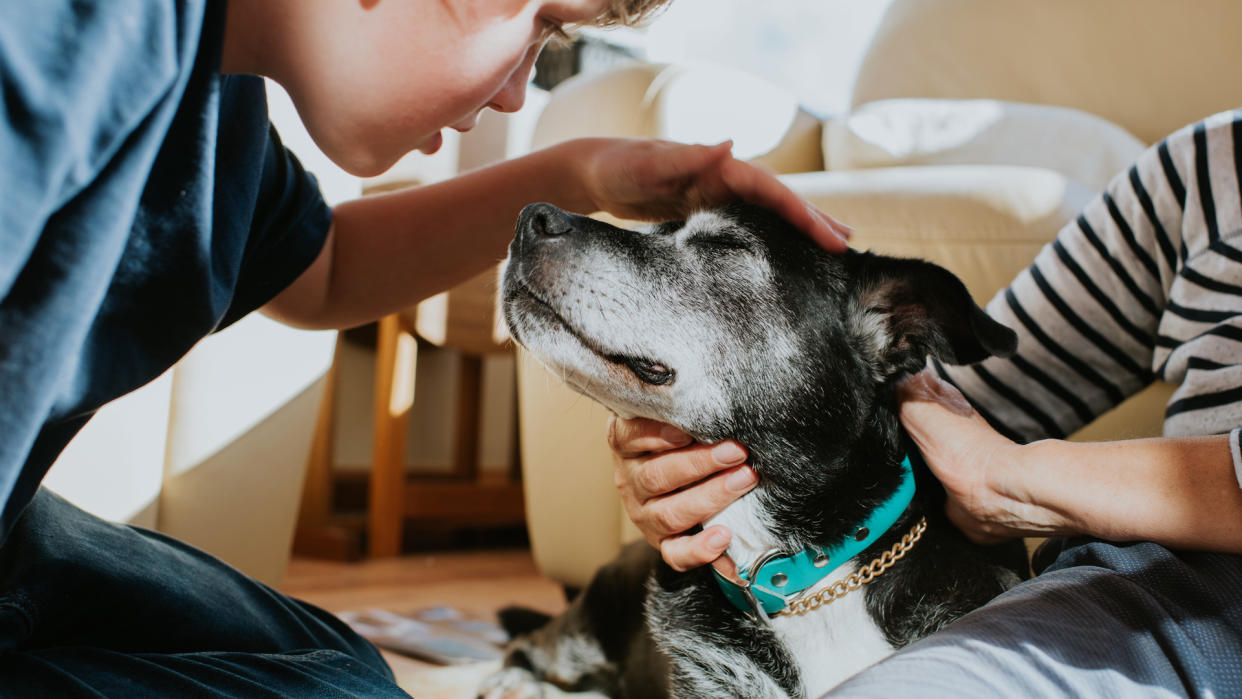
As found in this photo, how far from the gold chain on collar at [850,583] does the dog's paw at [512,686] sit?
635 mm

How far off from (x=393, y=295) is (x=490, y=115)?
2.05 metres

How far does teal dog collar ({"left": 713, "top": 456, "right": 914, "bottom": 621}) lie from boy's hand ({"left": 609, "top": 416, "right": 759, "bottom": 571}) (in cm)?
5

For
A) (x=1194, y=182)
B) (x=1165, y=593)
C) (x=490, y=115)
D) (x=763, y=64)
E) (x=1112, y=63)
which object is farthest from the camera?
(x=763, y=64)

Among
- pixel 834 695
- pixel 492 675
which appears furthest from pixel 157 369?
pixel 492 675

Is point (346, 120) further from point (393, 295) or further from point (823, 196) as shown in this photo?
point (823, 196)

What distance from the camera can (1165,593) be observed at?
72 cm

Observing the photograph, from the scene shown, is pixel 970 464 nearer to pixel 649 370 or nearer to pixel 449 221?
pixel 649 370

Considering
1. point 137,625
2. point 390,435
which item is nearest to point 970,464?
point 137,625

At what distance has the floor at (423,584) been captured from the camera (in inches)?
89.6

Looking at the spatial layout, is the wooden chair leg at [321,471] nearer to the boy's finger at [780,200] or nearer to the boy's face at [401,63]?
the boy's finger at [780,200]

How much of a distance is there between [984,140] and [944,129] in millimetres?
81

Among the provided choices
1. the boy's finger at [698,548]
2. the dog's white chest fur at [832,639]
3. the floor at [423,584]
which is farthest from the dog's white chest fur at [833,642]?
the floor at [423,584]

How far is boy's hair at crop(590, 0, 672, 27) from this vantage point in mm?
877

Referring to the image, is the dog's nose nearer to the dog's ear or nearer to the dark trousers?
the dog's ear
